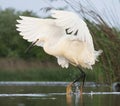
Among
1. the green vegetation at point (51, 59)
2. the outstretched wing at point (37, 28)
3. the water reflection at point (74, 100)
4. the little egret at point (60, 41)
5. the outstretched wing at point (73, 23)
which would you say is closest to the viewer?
the water reflection at point (74, 100)

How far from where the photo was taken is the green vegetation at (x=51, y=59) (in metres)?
16.2

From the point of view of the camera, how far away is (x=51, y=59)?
135ft

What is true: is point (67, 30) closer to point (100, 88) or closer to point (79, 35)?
point (79, 35)

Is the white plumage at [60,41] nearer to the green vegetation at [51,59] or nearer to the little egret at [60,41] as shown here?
the little egret at [60,41]

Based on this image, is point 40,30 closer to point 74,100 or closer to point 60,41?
point 60,41

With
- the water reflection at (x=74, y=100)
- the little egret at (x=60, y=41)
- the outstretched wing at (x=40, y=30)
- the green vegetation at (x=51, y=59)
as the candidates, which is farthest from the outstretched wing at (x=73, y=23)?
the green vegetation at (x=51, y=59)

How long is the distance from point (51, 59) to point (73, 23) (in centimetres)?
2825

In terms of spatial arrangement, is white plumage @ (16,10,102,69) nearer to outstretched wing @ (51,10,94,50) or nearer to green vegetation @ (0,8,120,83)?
outstretched wing @ (51,10,94,50)

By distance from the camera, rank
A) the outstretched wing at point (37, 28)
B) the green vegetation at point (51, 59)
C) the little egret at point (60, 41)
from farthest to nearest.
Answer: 1. the green vegetation at point (51, 59)
2. the outstretched wing at point (37, 28)
3. the little egret at point (60, 41)

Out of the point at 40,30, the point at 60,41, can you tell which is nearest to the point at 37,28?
the point at 40,30

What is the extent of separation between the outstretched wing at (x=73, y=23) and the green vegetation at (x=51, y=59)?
9.23ft

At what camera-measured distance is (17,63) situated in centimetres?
3312

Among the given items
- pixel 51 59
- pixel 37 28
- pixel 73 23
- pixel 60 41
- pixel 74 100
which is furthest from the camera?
pixel 51 59

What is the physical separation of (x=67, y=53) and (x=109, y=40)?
2861 mm
